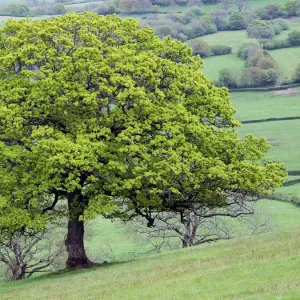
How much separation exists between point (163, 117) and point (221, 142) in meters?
4.12

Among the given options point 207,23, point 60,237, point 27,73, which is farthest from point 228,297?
point 207,23

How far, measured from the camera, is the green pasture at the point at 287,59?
151000 millimetres

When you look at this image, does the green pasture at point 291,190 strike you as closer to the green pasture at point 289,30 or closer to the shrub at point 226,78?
the shrub at point 226,78

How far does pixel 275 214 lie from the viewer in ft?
247

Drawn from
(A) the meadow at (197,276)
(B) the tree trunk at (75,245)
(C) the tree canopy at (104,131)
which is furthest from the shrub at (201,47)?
(A) the meadow at (197,276)

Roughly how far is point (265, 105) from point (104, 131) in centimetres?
10505

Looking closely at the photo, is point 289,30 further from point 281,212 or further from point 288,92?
point 281,212

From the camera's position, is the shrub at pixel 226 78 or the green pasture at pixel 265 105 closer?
the green pasture at pixel 265 105

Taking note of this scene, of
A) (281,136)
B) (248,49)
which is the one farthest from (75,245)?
(248,49)

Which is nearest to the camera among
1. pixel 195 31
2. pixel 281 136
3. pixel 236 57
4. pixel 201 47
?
pixel 281 136

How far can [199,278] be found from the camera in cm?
2369

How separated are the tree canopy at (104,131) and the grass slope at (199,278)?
12.3 feet

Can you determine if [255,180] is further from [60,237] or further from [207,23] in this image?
[207,23]

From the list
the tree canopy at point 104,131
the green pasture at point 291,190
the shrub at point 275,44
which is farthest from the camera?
the shrub at point 275,44
